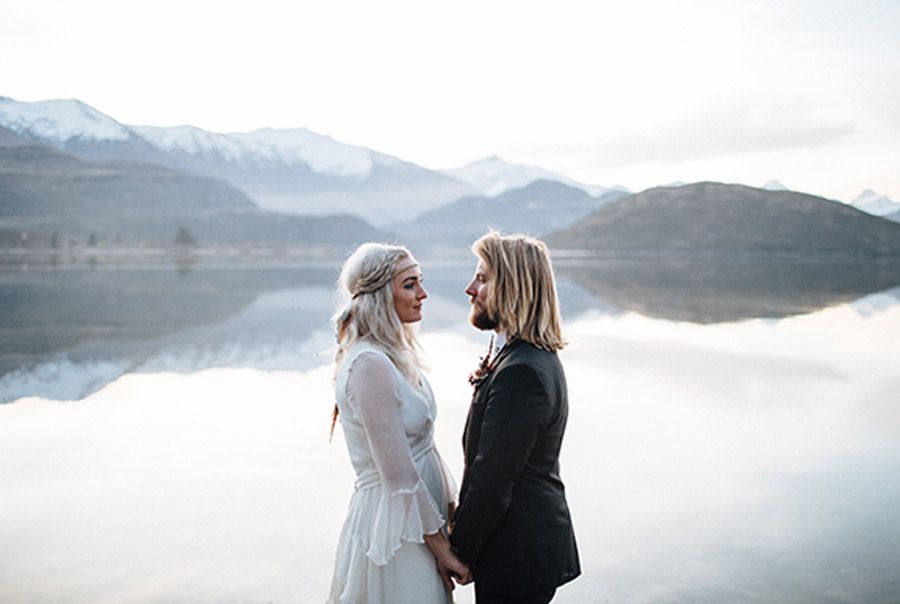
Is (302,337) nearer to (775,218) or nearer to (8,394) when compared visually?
(8,394)

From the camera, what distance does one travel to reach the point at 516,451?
2977 millimetres

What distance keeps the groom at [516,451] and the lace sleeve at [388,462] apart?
15cm

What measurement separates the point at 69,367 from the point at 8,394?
97.0 inches

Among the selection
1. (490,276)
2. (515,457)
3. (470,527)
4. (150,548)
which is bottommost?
(150,548)

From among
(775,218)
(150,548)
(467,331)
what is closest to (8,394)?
(150,548)

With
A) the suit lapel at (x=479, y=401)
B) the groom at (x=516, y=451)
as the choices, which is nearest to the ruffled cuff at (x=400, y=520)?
the groom at (x=516, y=451)

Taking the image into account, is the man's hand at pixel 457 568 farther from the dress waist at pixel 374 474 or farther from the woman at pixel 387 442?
the dress waist at pixel 374 474

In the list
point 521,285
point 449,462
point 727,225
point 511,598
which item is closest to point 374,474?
point 511,598

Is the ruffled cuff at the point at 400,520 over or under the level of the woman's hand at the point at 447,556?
over

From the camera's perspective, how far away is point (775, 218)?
540ft

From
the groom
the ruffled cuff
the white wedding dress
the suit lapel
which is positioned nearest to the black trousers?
the groom

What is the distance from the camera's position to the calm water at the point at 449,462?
5441 millimetres

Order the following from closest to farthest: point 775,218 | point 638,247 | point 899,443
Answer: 1. point 899,443
2. point 638,247
3. point 775,218

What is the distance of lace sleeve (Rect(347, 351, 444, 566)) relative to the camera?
2998 millimetres
